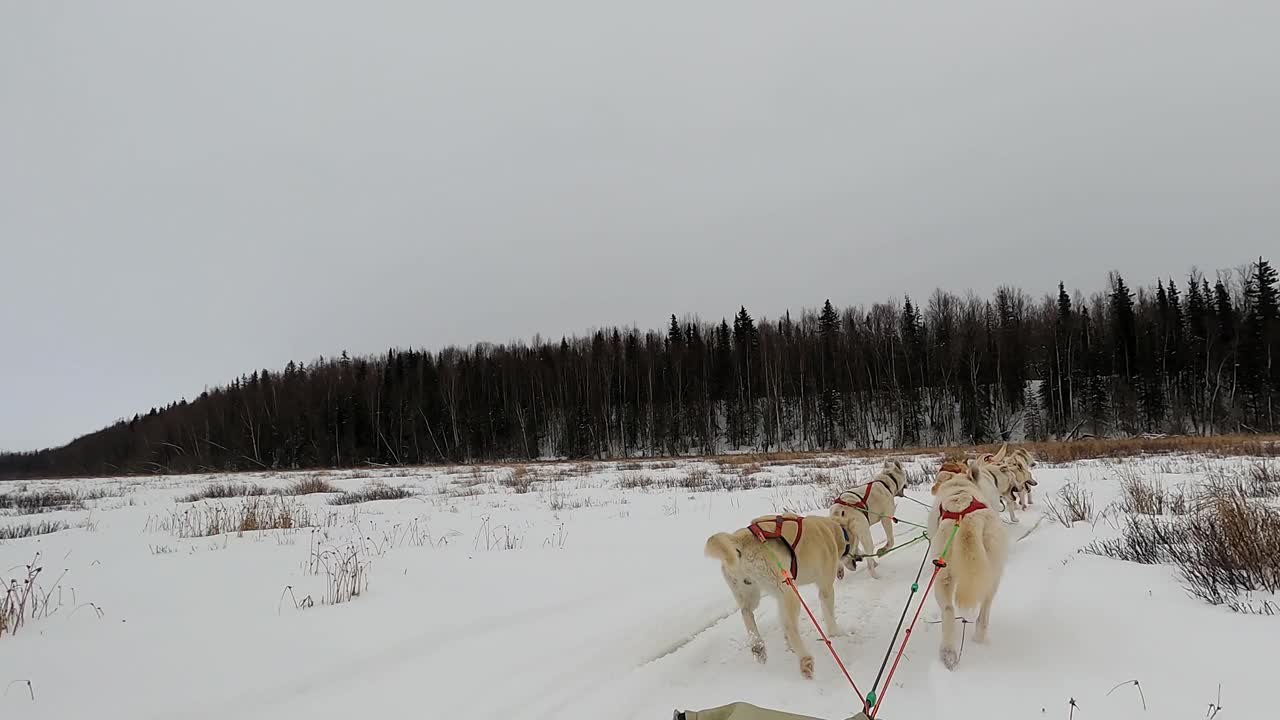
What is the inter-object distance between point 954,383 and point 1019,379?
5.71m

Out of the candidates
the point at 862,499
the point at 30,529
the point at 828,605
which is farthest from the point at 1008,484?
the point at 30,529

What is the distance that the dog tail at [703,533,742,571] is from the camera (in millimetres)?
3027

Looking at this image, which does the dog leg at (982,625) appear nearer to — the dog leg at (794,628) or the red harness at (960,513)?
the red harness at (960,513)

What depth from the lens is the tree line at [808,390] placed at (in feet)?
146

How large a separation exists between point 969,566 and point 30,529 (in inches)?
606

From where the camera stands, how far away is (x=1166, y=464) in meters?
13.4

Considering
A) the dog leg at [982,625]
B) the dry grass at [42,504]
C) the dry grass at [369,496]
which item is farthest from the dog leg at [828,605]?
the dry grass at [42,504]

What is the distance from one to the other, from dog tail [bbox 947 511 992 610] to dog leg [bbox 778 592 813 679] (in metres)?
0.82

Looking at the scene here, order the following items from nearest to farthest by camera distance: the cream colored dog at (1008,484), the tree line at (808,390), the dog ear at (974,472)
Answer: the dog ear at (974,472)
the cream colored dog at (1008,484)
the tree line at (808,390)

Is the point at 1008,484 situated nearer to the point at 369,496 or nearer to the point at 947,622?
the point at 947,622

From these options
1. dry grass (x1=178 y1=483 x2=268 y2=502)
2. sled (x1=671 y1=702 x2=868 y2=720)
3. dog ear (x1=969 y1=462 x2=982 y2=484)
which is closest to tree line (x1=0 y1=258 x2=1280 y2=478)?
dry grass (x1=178 y1=483 x2=268 y2=502)

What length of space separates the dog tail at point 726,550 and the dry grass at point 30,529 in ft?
42.0

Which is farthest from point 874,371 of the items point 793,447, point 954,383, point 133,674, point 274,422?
point 274,422

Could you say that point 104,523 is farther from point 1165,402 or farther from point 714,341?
point 1165,402
